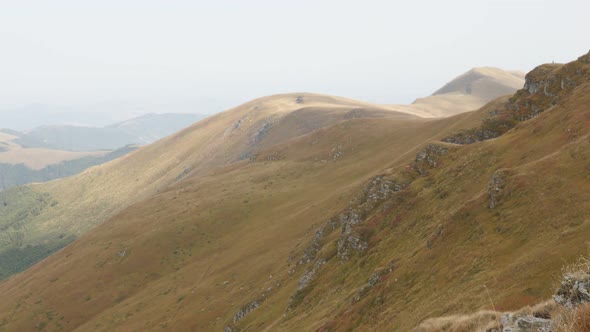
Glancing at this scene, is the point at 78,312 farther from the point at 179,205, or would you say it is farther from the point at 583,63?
the point at 583,63

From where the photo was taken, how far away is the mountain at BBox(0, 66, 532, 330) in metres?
50.6

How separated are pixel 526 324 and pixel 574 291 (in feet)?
6.47

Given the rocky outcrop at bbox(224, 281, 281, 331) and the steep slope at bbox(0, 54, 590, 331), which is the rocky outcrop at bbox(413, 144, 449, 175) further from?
the rocky outcrop at bbox(224, 281, 281, 331)

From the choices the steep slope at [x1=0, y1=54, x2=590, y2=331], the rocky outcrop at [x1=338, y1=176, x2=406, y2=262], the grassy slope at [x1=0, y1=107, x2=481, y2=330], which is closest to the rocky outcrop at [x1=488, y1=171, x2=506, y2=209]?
the steep slope at [x1=0, y1=54, x2=590, y2=331]

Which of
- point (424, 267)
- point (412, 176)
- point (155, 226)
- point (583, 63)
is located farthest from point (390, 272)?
point (155, 226)

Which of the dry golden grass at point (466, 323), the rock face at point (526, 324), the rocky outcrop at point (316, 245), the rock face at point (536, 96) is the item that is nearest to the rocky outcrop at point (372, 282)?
the dry golden grass at point (466, 323)

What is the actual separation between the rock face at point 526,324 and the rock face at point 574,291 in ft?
3.20

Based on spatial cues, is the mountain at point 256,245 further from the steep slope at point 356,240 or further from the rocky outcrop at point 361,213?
the steep slope at point 356,240

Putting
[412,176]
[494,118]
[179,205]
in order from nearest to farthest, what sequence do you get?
1. [412,176]
2. [494,118]
3. [179,205]

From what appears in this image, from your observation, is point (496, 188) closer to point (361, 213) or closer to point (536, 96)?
point (361, 213)

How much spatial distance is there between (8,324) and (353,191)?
91909 millimetres

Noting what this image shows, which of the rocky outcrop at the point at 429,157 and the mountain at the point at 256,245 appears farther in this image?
the rocky outcrop at the point at 429,157

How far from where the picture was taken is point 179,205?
136 m

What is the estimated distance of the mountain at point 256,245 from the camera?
1993 inches
